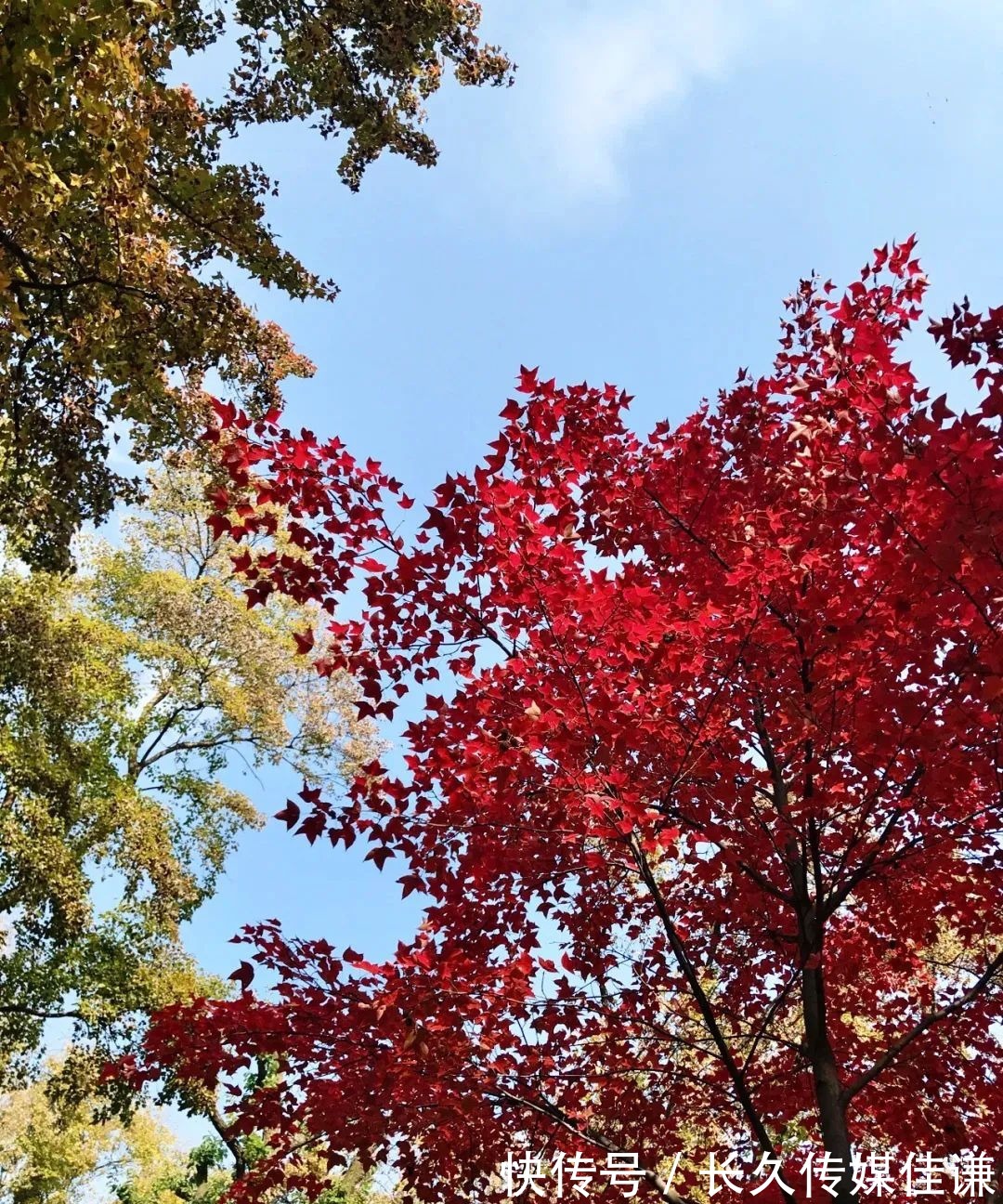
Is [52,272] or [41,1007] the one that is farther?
[41,1007]

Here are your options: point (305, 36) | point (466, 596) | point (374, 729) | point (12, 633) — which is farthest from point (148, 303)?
point (374, 729)

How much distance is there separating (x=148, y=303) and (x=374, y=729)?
12.3 meters

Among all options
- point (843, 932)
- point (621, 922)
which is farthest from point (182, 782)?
point (843, 932)

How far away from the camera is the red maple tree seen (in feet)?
11.1

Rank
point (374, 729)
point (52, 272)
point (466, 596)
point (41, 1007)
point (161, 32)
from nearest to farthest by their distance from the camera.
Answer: point (466, 596), point (52, 272), point (161, 32), point (41, 1007), point (374, 729)

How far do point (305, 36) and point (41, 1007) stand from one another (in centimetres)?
1257

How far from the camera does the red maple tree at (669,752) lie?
11.1 ft

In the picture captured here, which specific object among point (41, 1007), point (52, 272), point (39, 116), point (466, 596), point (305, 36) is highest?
point (305, 36)

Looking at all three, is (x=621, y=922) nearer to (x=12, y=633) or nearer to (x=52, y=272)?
(x=52, y=272)

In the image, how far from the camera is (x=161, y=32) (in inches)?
298

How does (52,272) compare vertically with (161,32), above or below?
below

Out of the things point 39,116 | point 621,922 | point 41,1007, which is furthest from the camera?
point 41,1007

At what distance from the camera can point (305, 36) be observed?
8.46 m

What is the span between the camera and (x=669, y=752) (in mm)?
4027
